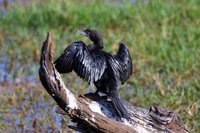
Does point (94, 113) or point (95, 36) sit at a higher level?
point (95, 36)

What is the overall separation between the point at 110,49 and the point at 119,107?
12.2ft

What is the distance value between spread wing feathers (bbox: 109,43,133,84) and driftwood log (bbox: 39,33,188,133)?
0.76ft

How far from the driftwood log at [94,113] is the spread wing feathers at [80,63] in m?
0.18

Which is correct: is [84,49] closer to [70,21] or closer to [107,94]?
[107,94]

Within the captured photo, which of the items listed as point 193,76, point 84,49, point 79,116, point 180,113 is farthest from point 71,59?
point 193,76

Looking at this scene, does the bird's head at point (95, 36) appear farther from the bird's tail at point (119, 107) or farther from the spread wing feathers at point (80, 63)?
the bird's tail at point (119, 107)

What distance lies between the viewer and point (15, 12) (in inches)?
397

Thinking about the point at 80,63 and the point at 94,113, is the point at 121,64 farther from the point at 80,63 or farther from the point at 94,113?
the point at 94,113

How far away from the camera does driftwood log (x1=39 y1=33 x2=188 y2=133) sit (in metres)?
4.60

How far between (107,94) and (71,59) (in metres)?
0.40

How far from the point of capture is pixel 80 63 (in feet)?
16.4

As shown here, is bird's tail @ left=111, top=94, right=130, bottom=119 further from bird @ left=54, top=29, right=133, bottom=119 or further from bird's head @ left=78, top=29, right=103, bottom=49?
bird's head @ left=78, top=29, right=103, bottom=49

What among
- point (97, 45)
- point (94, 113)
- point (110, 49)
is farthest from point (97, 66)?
point (110, 49)

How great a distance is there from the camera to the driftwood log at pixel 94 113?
181 inches
